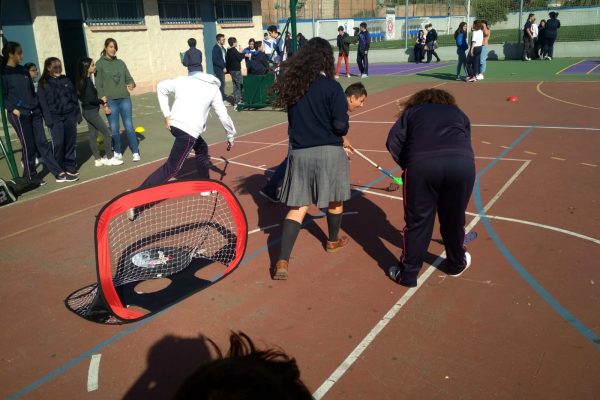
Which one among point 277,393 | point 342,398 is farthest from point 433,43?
point 277,393

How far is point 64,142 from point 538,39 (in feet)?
78.1

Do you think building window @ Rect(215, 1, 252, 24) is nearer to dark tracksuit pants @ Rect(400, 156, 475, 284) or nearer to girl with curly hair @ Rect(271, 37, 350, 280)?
girl with curly hair @ Rect(271, 37, 350, 280)

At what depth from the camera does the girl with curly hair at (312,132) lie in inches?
180

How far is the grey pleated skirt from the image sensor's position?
15.4 feet

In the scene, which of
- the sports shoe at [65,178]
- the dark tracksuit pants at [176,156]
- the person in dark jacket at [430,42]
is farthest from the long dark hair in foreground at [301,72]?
the person in dark jacket at [430,42]

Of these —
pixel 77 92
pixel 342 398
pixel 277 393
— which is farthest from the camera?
pixel 77 92

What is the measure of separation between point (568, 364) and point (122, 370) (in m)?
3.12

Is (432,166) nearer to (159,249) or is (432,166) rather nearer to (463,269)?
(463,269)

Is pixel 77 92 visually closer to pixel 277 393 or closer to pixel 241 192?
pixel 241 192

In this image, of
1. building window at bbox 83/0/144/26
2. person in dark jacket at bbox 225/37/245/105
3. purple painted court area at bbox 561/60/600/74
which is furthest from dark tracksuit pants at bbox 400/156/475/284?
purple painted court area at bbox 561/60/600/74

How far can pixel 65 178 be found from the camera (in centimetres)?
891

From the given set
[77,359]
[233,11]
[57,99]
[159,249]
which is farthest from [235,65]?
[77,359]

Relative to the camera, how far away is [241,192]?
25.5 ft

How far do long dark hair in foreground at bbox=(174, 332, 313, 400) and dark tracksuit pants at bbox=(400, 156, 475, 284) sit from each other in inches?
123
